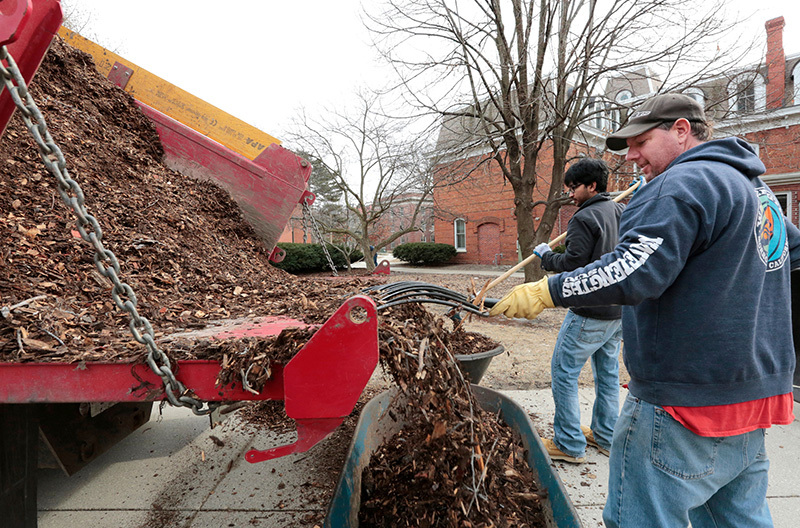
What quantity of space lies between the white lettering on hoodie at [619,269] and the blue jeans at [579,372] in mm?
1329

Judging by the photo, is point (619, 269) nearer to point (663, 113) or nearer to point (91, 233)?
point (663, 113)

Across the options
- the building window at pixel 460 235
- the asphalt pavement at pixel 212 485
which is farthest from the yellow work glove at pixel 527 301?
the building window at pixel 460 235

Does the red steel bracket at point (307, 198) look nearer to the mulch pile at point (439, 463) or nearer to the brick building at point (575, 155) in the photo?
the mulch pile at point (439, 463)

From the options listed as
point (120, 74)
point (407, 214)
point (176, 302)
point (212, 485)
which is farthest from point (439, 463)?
point (407, 214)

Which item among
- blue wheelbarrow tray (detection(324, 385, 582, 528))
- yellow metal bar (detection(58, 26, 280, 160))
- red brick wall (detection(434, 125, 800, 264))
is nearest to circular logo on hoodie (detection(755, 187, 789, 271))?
blue wheelbarrow tray (detection(324, 385, 582, 528))

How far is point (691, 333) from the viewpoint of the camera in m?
1.37

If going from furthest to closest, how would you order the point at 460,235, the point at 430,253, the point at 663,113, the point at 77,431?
1. the point at 460,235
2. the point at 430,253
3. the point at 77,431
4. the point at 663,113

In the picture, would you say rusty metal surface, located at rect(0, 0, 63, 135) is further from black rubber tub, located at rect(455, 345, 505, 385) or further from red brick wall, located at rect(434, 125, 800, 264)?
red brick wall, located at rect(434, 125, 800, 264)

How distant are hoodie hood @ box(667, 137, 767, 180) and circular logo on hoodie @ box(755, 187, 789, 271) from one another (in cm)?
9

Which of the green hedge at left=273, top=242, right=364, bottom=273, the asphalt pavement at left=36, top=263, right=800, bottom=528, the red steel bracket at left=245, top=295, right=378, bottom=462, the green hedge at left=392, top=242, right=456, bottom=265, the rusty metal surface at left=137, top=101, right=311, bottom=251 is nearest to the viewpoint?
the red steel bracket at left=245, top=295, right=378, bottom=462

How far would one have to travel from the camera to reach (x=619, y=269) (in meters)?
1.36

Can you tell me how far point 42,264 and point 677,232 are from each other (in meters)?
2.33

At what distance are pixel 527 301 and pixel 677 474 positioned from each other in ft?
2.44

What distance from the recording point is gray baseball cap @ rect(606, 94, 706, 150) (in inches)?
60.3
